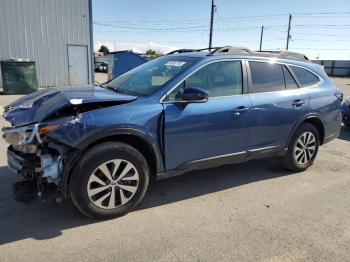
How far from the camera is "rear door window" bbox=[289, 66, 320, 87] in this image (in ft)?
16.5

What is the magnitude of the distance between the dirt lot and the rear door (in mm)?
669

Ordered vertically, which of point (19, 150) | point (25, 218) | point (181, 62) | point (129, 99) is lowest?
point (25, 218)

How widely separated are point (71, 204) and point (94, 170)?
2.61 feet

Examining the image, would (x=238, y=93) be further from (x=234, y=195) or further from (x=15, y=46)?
(x=15, y=46)

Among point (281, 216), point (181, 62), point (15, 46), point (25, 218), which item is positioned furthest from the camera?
point (15, 46)

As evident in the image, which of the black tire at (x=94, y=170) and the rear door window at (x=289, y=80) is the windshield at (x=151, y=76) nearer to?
the black tire at (x=94, y=170)

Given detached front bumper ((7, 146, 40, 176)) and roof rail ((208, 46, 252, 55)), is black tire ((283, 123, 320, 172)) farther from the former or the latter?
detached front bumper ((7, 146, 40, 176))

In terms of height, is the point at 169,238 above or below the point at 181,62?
below

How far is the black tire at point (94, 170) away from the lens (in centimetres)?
329

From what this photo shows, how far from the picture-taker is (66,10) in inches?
627

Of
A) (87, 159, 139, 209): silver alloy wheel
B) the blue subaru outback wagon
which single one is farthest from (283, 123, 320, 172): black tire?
(87, 159, 139, 209): silver alloy wheel

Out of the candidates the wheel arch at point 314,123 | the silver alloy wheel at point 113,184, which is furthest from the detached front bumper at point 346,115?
the silver alloy wheel at point 113,184

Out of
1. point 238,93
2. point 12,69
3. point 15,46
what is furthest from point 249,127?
point 15,46

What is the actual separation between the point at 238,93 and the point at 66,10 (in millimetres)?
14007
